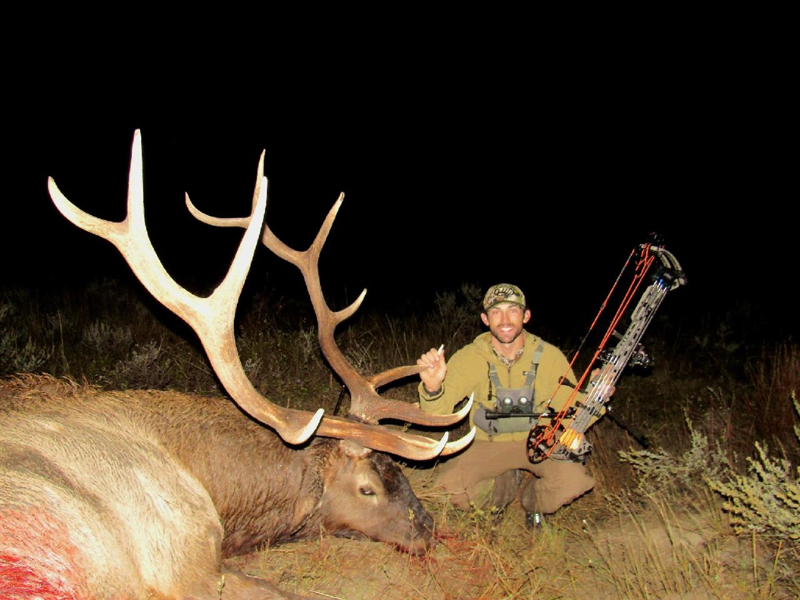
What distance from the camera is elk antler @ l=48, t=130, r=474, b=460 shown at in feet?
8.13

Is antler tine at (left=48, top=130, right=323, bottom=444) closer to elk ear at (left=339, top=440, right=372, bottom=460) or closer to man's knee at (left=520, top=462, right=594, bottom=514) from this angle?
elk ear at (left=339, top=440, right=372, bottom=460)

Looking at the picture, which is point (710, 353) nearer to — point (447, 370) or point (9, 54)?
point (447, 370)

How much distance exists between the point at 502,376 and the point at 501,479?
719 millimetres

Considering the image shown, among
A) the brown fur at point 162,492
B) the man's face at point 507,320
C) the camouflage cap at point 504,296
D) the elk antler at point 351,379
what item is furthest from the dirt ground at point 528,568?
the camouflage cap at point 504,296

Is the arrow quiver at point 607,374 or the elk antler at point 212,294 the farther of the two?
the arrow quiver at point 607,374

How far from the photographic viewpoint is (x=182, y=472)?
292 centimetres

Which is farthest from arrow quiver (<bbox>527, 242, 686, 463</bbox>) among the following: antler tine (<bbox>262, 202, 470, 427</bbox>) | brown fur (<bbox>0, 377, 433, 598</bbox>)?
brown fur (<bbox>0, 377, 433, 598</bbox>)

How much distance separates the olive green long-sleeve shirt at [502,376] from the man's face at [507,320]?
138mm

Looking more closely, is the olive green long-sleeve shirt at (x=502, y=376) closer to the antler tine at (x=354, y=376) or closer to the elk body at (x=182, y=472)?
the antler tine at (x=354, y=376)

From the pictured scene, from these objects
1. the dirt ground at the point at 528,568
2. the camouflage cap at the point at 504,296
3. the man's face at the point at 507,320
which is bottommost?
the dirt ground at the point at 528,568

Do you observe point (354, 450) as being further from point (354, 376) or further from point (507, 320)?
point (507, 320)

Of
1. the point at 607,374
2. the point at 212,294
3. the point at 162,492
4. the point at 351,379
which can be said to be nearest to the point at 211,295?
the point at 212,294

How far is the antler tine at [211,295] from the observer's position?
2.50 m

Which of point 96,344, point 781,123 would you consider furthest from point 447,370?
point 781,123
